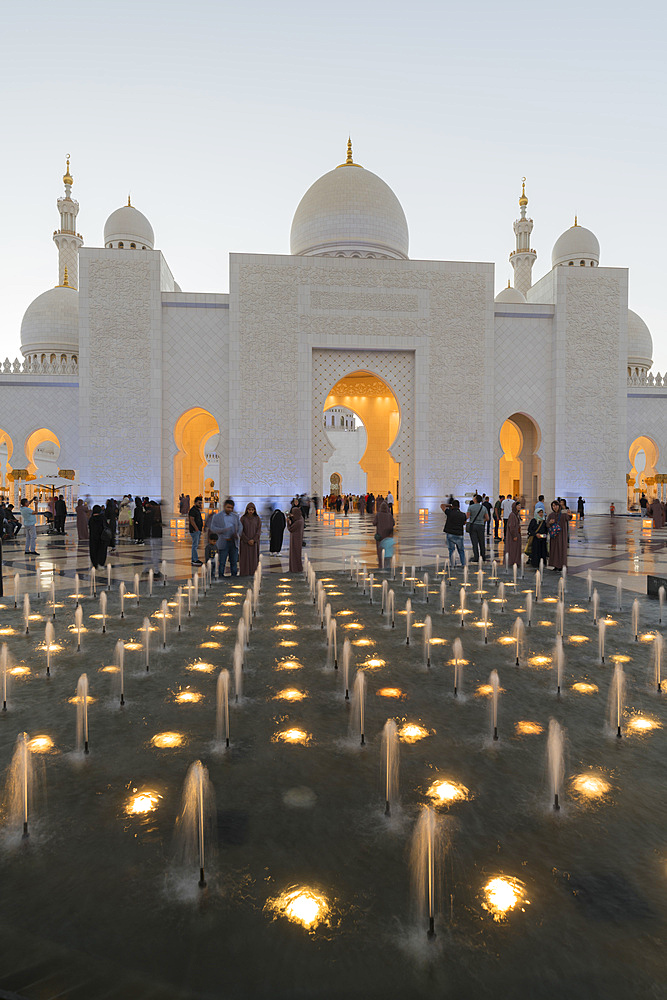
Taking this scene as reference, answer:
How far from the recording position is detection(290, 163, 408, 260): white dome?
64.2ft

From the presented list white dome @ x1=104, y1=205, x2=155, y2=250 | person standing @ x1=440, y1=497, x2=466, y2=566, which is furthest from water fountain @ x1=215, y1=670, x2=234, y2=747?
white dome @ x1=104, y1=205, x2=155, y2=250

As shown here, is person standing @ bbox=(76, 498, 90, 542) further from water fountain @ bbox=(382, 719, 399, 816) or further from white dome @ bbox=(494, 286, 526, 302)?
white dome @ bbox=(494, 286, 526, 302)

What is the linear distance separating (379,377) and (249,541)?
486 inches

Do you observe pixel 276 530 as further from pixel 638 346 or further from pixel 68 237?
pixel 638 346

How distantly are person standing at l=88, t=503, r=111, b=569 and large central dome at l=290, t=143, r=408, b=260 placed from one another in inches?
602

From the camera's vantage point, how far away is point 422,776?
86.1 inches

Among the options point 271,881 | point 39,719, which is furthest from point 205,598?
point 271,881

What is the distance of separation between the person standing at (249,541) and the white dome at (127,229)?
1651 cm

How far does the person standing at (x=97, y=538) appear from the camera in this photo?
696cm

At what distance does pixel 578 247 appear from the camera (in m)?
21.2

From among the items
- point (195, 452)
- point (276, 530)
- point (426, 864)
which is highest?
point (195, 452)

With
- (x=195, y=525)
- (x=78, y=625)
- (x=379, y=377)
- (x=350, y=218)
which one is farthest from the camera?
(x=350, y=218)

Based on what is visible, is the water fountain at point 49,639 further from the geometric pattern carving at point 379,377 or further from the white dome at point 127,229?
the white dome at point 127,229

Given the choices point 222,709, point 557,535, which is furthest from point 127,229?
point 222,709
